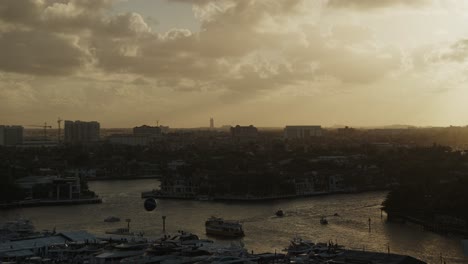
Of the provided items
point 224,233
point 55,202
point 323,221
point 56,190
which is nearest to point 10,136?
point 56,190

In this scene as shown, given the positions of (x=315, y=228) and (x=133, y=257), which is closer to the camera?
(x=133, y=257)

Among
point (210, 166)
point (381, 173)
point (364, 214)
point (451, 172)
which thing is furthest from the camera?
point (210, 166)

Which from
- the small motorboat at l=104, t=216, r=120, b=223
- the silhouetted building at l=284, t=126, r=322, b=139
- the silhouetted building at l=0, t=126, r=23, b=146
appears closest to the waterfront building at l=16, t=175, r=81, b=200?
the small motorboat at l=104, t=216, r=120, b=223

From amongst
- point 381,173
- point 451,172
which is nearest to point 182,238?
point 451,172

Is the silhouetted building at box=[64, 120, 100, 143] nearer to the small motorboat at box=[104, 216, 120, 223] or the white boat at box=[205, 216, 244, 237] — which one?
the small motorboat at box=[104, 216, 120, 223]

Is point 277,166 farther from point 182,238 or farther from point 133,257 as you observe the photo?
point 133,257
